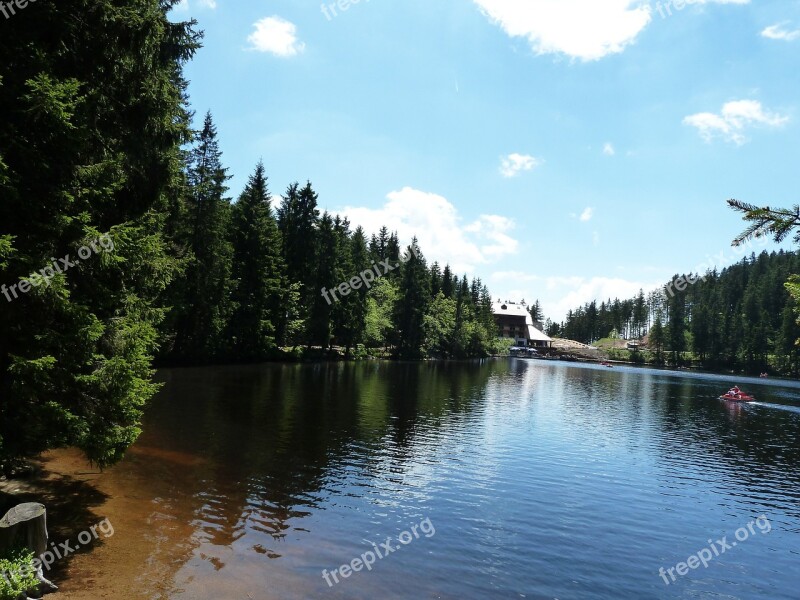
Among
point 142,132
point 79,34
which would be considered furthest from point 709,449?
point 79,34

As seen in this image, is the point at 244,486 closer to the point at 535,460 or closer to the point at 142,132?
the point at 142,132

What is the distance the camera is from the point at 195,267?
1939 inches

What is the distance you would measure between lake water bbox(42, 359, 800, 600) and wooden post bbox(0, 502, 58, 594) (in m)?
1.12

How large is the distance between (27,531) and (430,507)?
36.9ft

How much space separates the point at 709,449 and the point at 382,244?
10898 cm

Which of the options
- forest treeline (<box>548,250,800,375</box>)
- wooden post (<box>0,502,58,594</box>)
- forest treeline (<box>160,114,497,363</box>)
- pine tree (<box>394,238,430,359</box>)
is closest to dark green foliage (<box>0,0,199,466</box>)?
wooden post (<box>0,502,58,594</box>)

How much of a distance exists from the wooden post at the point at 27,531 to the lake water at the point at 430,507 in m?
1.12

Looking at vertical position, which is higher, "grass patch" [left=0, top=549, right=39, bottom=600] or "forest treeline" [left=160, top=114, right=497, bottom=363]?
"forest treeline" [left=160, top=114, right=497, bottom=363]

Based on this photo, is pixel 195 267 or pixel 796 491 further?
pixel 195 267

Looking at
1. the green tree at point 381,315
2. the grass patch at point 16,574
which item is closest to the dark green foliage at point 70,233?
the grass patch at point 16,574

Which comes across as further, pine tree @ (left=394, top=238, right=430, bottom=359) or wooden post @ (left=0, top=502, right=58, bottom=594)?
pine tree @ (left=394, top=238, right=430, bottom=359)

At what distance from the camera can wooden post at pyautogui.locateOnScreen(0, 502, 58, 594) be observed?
7.80 meters

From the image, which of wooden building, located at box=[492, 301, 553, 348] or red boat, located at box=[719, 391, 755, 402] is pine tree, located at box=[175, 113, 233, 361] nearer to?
red boat, located at box=[719, 391, 755, 402]

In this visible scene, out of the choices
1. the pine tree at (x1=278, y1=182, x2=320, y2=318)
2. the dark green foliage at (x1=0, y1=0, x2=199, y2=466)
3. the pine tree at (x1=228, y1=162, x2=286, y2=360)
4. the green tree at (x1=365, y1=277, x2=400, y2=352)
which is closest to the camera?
the dark green foliage at (x1=0, y1=0, x2=199, y2=466)
